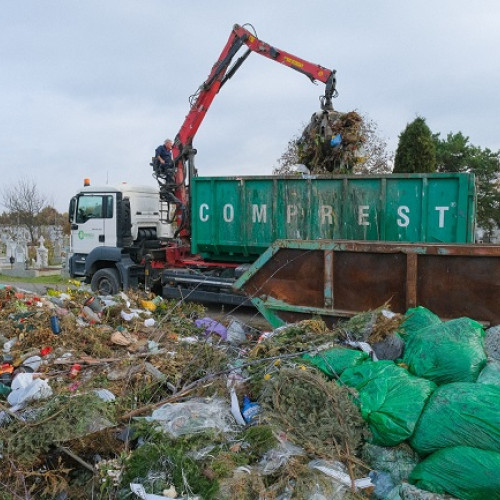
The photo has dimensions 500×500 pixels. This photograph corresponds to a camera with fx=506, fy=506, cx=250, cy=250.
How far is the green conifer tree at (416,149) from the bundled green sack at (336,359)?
13652 mm

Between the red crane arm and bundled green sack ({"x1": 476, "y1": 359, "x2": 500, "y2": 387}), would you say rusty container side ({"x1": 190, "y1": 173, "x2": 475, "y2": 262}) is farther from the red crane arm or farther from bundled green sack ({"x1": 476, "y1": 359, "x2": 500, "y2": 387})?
bundled green sack ({"x1": 476, "y1": 359, "x2": 500, "y2": 387})

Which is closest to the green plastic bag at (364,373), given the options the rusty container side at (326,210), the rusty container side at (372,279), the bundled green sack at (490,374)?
the bundled green sack at (490,374)

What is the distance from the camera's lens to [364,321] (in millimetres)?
4141

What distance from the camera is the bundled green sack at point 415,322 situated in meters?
3.99

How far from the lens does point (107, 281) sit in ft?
31.9

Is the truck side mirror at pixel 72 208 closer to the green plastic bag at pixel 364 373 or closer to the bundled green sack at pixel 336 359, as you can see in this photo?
the bundled green sack at pixel 336 359

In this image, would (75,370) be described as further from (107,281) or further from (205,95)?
(205,95)

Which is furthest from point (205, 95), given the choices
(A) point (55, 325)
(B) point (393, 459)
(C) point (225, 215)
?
(B) point (393, 459)

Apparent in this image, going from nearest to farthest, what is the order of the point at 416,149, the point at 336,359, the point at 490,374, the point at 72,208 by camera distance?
the point at 490,374, the point at 336,359, the point at 72,208, the point at 416,149

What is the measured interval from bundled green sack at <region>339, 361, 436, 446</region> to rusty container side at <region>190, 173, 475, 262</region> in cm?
411

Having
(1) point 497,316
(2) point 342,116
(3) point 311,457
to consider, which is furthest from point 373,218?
(3) point 311,457

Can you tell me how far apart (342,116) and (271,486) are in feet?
22.8

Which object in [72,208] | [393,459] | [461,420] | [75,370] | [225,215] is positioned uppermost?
[72,208]

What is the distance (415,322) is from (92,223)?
24.3 ft
